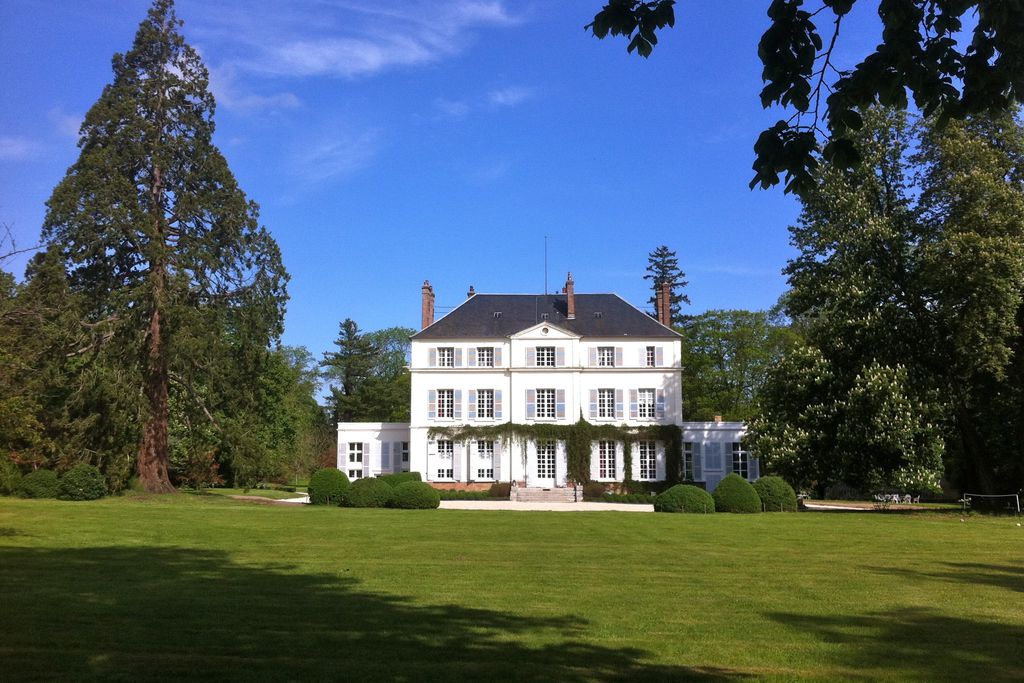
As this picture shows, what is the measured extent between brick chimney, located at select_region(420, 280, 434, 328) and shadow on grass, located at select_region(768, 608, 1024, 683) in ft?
132

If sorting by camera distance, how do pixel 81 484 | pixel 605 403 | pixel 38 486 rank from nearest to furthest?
pixel 38 486 < pixel 81 484 < pixel 605 403

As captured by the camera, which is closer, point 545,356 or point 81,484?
point 81,484

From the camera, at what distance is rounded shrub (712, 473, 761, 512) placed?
1081 inches

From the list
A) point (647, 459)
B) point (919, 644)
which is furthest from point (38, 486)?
point (919, 644)

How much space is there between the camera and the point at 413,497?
2822 cm

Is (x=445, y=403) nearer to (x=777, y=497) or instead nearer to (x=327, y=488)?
(x=327, y=488)

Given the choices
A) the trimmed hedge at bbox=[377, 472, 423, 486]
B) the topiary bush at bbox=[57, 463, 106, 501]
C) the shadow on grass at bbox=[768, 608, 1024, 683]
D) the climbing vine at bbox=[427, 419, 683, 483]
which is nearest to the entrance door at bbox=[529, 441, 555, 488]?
the climbing vine at bbox=[427, 419, 683, 483]

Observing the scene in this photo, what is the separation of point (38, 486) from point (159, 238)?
32.8 feet

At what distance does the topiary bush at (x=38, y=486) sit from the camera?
27.9 meters

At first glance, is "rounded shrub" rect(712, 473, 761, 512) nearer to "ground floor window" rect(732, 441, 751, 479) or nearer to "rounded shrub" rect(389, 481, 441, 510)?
"rounded shrub" rect(389, 481, 441, 510)

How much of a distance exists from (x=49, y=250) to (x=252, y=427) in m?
10.1

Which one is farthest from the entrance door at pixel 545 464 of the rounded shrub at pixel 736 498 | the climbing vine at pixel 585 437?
the rounded shrub at pixel 736 498

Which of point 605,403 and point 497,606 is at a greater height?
point 605,403

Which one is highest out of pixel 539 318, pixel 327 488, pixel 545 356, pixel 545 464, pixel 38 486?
pixel 539 318
